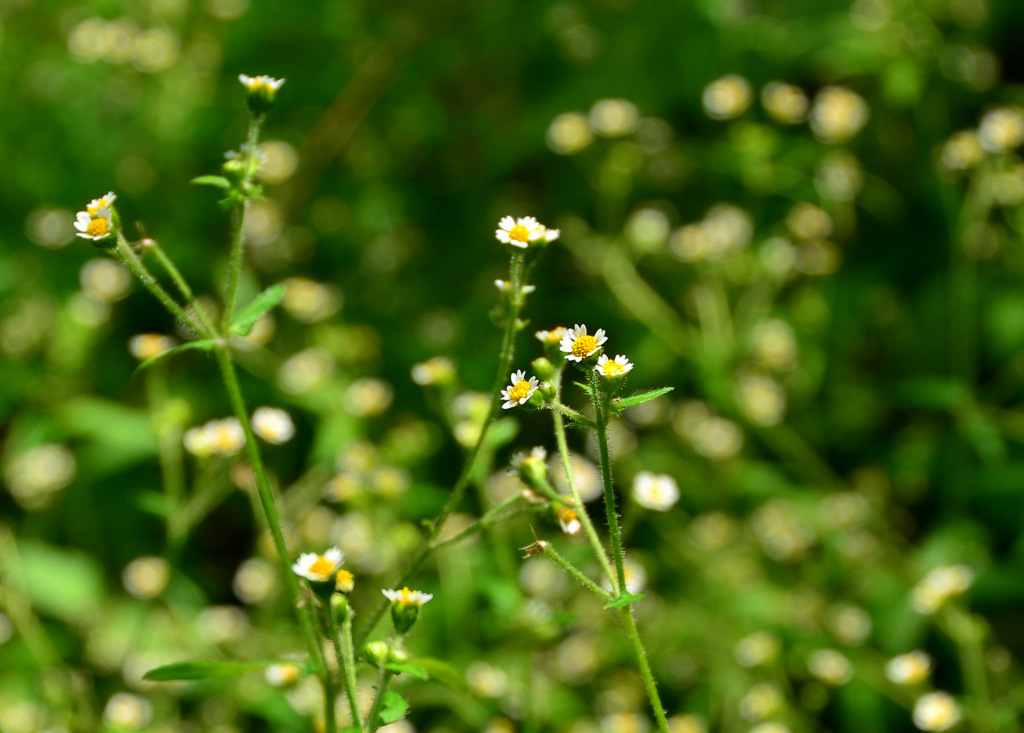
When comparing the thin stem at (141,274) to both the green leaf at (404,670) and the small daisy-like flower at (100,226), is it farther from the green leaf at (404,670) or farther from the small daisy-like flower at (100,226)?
the green leaf at (404,670)

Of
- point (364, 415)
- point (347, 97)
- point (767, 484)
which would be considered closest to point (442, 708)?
point (364, 415)

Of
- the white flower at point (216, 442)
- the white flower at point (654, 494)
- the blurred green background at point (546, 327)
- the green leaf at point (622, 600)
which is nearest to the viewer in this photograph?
the green leaf at point (622, 600)

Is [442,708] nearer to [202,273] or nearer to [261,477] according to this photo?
[261,477]

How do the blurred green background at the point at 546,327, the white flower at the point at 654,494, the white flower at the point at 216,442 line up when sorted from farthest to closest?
the blurred green background at the point at 546,327 < the white flower at the point at 216,442 < the white flower at the point at 654,494

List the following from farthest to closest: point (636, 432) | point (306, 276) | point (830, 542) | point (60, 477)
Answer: point (306, 276) → point (636, 432) → point (60, 477) → point (830, 542)

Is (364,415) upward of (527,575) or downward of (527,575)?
upward

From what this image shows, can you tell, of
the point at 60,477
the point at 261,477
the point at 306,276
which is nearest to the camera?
the point at 261,477

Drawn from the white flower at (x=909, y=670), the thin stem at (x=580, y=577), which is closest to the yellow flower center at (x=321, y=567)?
the thin stem at (x=580, y=577)
